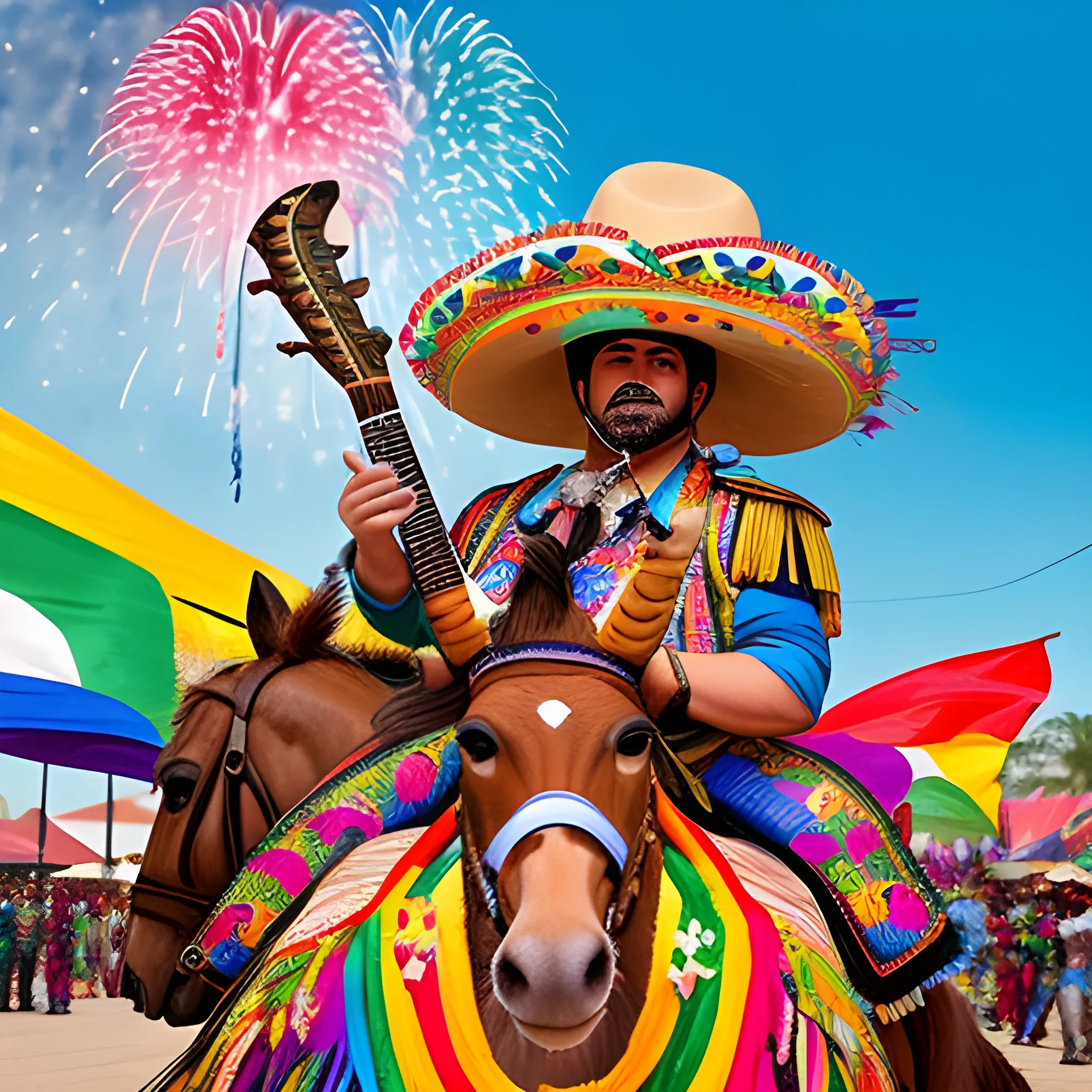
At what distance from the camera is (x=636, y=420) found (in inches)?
118

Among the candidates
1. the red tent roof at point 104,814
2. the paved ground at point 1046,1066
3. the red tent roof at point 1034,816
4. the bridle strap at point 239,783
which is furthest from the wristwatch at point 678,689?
the red tent roof at point 104,814

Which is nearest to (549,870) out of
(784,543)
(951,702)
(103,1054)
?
(784,543)

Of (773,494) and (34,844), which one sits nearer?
(773,494)

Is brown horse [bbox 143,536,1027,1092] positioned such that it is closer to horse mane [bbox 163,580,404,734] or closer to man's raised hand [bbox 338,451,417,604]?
man's raised hand [bbox 338,451,417,604]

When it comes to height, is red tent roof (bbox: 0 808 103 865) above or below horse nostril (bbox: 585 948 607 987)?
above

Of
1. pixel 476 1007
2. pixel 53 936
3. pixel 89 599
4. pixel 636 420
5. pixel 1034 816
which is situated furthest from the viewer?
pixel 53 936

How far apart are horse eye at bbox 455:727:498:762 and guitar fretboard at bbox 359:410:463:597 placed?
41 centimetres

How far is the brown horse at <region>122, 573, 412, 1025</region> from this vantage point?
3.45 meters

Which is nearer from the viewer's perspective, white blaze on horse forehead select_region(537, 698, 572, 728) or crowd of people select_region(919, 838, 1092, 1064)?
white blaze on horse forehead select_region(537, 698, 572, 728)

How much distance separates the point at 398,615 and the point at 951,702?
5.86 meters

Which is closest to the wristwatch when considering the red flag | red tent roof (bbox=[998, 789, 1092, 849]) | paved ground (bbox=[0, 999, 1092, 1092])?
the red flag

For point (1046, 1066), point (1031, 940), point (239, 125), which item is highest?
point (239, 125)

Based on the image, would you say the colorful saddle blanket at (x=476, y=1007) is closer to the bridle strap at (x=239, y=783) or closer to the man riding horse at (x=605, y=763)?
the man riding horse at (x=605, y=763)

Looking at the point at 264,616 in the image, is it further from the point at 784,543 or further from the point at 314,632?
the point at 784,543
